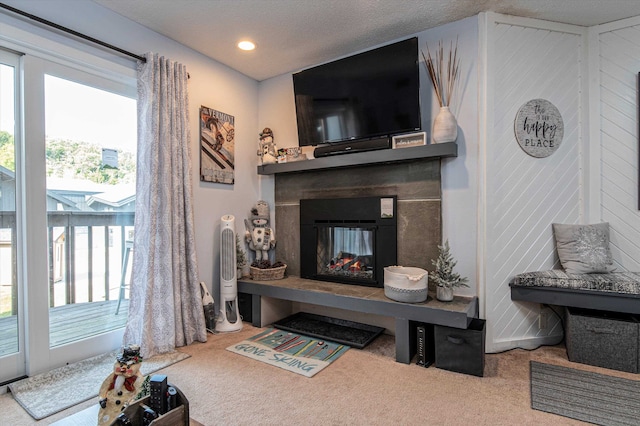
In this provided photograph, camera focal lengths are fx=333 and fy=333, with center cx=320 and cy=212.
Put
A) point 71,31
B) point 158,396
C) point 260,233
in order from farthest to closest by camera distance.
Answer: point 260,233, point 71,31, point 158,396

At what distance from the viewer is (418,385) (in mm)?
2008

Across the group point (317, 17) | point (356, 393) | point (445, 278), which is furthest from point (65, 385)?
point (317, 17)

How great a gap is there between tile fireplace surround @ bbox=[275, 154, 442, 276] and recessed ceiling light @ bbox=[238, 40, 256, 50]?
122 centimetres

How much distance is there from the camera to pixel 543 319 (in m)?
2.60

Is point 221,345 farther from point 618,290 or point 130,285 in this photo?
point 618,290

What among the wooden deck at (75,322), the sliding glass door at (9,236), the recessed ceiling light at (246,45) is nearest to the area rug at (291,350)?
the wooden deck at (75,322)

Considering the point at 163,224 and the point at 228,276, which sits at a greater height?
the point at 163,224

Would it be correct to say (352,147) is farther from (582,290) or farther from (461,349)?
(582,290)

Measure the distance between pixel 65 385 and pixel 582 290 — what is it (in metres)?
3.37

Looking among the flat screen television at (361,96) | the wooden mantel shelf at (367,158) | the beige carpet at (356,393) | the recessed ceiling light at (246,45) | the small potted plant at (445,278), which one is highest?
the recessed ceiling light at (246,45)

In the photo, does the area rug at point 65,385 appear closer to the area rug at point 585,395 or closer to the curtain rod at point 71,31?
the curtain rod at point 71,31

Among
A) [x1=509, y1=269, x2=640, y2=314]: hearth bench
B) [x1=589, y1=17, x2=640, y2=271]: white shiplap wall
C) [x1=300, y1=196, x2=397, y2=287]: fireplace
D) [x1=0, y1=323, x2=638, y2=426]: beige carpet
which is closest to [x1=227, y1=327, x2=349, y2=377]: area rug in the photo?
[x1=0, y1=323, x2=638, y2=426]: beige carpet

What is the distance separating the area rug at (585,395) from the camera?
5.49 feet

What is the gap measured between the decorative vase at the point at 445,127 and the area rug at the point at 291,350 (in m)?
1.76
